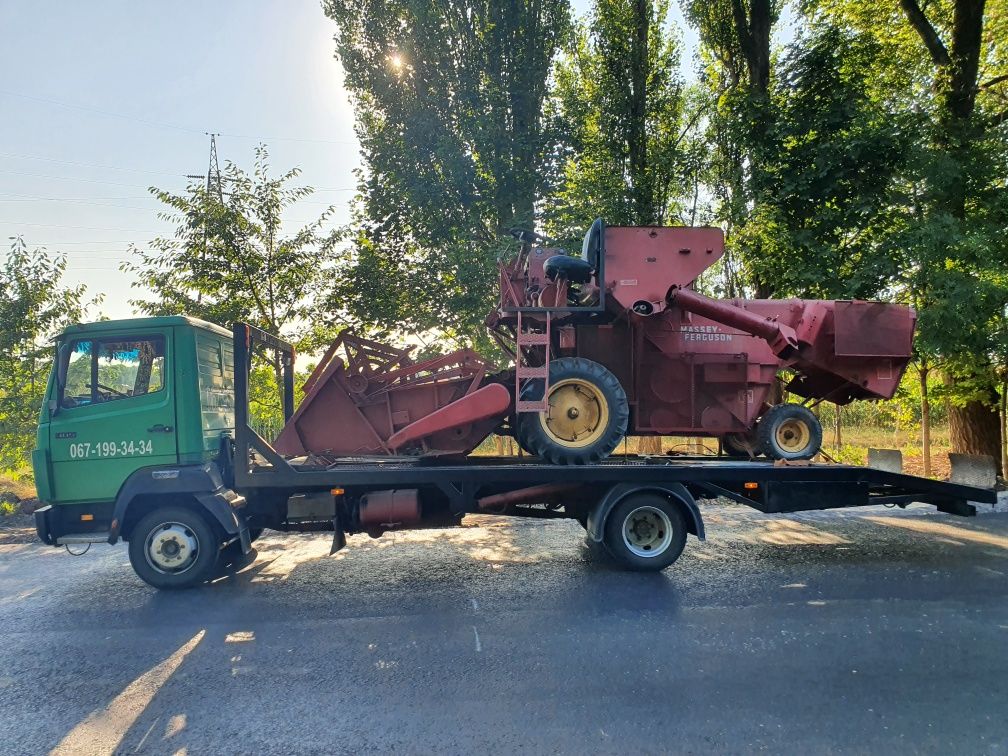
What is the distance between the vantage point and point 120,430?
554cm

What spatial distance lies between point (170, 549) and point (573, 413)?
415cm

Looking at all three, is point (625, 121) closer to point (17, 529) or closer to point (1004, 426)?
point (1004, 426)

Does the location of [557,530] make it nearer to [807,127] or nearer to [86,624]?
[86,624]

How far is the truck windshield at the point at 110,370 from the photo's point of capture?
562 centimetres

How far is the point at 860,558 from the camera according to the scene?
6527mm

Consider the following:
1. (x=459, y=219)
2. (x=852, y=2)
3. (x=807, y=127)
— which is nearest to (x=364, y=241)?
(x=459, y=219)

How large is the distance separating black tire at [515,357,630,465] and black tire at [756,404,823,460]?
229 cm

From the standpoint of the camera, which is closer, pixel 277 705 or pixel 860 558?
pixel 277 705

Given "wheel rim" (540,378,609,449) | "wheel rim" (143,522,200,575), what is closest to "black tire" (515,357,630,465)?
"wheel rim" (540,378,609,449)

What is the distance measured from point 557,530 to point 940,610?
4.38 metres

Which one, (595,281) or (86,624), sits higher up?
(595,281)

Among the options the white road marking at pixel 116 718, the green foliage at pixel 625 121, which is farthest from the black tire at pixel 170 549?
the green foliage at pixel 625 121

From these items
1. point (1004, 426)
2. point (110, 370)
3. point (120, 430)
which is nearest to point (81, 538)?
point (120, 430)

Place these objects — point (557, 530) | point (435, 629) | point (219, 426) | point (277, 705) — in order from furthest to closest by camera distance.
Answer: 1. point (557, 530)
2. point (219, 426)
3. point (435, 629)
4. point (277, 705)
